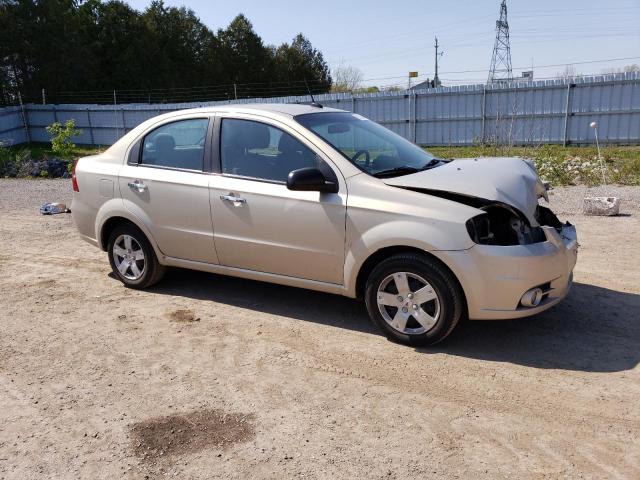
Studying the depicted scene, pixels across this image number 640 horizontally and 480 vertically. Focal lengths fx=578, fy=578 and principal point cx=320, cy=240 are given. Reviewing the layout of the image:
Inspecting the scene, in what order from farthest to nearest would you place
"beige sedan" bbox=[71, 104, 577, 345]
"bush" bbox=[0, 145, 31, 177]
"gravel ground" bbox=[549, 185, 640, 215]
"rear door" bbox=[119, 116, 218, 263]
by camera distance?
"bush" bbox=[0, 145, 31, 177] → "gravel ground" bbox=[549, 185, 640, 215] → "rear door" bbox=[119, 116, 218, 263] → "beige sedan" bbox=[71, 104, 577, 345]

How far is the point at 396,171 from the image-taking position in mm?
4703

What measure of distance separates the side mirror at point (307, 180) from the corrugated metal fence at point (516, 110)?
1556 centimetres

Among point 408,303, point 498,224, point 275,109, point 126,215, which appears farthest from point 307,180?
point 126,215

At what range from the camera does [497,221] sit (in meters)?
4.24

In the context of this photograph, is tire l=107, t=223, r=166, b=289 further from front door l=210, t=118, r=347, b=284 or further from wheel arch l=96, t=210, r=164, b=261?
front door l=210, t=118, r=347, b=284

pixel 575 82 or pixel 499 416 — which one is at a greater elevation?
pixel 575 82

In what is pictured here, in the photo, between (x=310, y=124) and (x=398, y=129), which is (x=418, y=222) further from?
(x=398, y=129)

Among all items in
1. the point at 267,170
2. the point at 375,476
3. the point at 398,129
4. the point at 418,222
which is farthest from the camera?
the point at 398,129

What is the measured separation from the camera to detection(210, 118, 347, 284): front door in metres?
4.53

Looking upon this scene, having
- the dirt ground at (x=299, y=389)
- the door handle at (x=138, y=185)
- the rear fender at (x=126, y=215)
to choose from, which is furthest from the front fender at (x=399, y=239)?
the door handle at (x=138, y=185)

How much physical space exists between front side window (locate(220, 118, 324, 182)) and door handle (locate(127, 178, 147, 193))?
Result: 0.91 metres

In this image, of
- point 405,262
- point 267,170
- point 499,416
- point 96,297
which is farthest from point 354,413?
point 96,297

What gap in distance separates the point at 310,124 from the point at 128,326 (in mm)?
2317

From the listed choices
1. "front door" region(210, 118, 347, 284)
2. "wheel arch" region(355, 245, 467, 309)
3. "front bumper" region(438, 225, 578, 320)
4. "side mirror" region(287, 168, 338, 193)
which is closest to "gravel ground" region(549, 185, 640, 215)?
"front bumper" region(438, 225, 578, 320)
